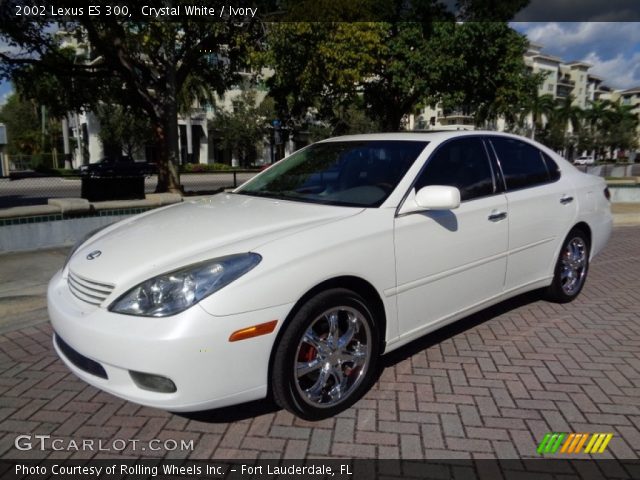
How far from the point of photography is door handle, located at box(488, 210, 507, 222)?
12.2 feet

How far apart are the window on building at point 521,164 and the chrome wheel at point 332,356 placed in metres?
1.93

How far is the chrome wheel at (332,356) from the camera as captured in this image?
2.77 m

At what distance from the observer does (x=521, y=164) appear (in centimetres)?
428

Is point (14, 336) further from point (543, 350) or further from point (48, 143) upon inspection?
point (48, 143)

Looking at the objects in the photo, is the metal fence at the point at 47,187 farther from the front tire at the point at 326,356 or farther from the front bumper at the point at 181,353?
the front bumper at the point at 181,353

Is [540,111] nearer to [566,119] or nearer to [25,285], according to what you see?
[566,119]

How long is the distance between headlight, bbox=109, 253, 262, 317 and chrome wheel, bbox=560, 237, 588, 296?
3.47 meters

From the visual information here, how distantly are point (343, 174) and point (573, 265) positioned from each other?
2.71 m

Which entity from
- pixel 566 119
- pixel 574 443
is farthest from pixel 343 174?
pixel 566 119

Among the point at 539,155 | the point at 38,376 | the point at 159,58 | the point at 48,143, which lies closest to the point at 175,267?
the point at 38,376

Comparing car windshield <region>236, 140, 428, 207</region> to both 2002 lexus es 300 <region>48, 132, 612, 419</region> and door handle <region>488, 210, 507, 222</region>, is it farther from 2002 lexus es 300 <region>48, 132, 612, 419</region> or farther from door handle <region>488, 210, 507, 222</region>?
door handle <region>488, 210, 507, 222</region>

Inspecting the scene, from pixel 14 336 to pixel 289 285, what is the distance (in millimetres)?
2988

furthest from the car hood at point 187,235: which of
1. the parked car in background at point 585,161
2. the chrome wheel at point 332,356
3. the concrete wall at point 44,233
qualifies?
the parked car in background at point 585,161

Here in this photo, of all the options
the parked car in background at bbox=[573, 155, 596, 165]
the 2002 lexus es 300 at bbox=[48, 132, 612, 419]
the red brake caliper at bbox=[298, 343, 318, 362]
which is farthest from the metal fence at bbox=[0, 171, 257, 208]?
the parked car in background at bbox=[573, 155, 596, 165]
